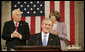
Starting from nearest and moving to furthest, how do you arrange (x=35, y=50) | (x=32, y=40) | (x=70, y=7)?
(x=35, y=50) → (x=32, y=40) → (x=70, y=7)

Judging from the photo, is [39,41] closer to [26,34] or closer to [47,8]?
[26,34]

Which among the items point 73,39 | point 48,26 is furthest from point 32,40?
point 73,39

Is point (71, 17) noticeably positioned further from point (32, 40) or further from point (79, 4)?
point (32, 40)

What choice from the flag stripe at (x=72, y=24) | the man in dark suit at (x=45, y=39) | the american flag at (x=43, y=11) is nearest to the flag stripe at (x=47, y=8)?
the american flag at (x=43, y=11)

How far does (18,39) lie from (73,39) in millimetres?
3345

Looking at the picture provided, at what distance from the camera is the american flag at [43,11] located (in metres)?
7.95

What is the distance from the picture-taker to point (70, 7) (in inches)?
313

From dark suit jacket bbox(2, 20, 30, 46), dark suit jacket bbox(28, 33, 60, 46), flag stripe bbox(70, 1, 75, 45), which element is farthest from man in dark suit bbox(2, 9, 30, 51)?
flag stripe bbox(70, 1, 75, 45)

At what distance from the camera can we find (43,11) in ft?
26.0

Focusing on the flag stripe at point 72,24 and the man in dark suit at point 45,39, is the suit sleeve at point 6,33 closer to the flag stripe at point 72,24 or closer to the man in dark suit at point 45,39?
the man in dark suit at point 45,39

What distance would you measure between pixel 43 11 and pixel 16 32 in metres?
3.21

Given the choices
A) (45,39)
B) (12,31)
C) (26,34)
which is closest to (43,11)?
(12,31)

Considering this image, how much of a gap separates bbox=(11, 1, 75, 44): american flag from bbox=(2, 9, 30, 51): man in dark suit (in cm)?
300

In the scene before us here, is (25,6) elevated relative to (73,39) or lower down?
elevated
